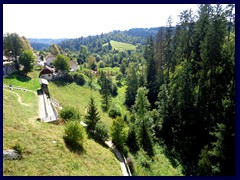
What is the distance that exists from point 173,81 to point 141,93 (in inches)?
247

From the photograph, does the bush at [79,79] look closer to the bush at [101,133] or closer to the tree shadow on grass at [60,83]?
the tree shadow on grass at [60,83]

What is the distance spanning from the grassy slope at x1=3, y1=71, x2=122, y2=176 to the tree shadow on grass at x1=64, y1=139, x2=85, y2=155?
1.08ft

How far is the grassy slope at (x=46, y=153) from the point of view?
52.6ft

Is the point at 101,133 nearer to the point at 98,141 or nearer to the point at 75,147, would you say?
the point at 98,141

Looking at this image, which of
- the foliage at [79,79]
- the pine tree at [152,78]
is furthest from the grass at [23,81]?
the pine tree at [152,78]

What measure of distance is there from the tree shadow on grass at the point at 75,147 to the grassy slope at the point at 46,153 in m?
0.33

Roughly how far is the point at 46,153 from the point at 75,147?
3005 mm

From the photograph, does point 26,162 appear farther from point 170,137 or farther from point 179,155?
point 170,137

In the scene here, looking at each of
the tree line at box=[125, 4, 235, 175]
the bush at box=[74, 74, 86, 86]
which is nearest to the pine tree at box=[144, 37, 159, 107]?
the tree line at box=[125, 4, 235, 175]

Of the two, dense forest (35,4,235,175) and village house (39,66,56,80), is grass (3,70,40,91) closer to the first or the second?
village house (39,66,56,80)

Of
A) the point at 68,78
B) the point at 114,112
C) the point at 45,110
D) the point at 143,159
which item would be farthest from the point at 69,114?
the point at 68,78

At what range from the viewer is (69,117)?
85.8ft

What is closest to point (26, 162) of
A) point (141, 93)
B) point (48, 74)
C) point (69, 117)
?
point (69, 117)
